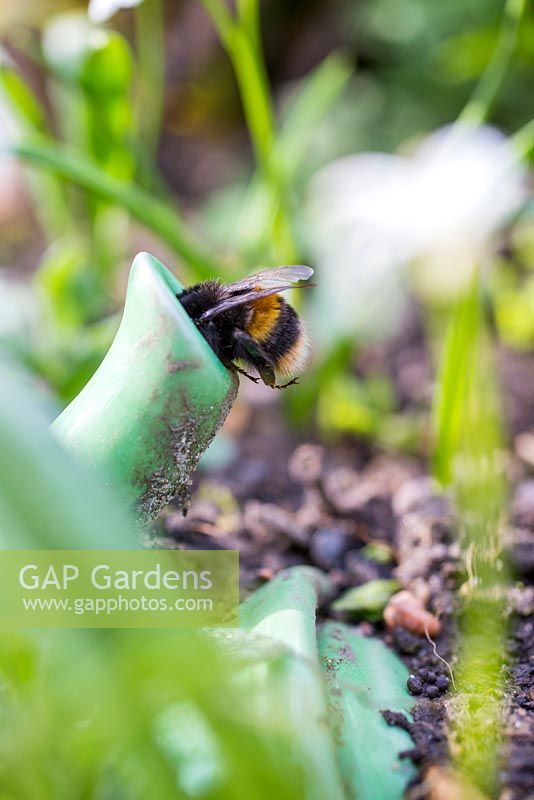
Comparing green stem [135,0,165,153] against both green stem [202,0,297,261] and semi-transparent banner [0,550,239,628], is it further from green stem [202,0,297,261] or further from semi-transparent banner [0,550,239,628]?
semi-transparent banner [0,550,239,628]

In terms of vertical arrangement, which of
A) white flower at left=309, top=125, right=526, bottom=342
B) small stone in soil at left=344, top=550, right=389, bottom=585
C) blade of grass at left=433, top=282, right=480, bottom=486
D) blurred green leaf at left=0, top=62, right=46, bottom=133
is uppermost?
blurred green leaf at left=0, top=62, right=46, bottom=133

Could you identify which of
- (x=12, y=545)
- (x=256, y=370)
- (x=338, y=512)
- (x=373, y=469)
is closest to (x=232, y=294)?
(x=256, y=370)

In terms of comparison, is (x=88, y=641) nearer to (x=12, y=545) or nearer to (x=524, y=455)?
(x=12, y=545)

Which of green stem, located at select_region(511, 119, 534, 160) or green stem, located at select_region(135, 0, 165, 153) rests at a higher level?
green stem, located at select_region(135, 0, 165, 153)

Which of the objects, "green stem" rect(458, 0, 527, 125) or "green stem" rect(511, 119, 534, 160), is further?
"green stem" rect(458, 0, 527, 125)

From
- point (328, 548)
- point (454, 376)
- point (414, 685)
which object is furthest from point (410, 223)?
point (414, 685)

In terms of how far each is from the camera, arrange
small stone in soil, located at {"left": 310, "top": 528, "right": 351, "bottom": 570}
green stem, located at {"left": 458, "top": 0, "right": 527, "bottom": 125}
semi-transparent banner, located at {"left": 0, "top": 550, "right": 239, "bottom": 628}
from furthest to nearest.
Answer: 1. green stem, located at {"left": 458, "top": 0, "right": 527, "bottom": 125}
2. small stone in soil, located at {"left": 310, "top": 528, "right": 351, "bottom": 570}
3. semi-transparent banner, located at {"left": 0, "top": 550, "right": 239, "bottom": 628}

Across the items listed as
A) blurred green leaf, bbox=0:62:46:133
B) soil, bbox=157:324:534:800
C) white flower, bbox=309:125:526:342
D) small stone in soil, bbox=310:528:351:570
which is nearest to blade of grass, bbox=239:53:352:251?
white flower, bbox=309:125:526:342

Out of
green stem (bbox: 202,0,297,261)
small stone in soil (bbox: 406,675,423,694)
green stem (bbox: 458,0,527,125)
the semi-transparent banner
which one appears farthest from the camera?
green stem (bbox: 202,0,297,261)
